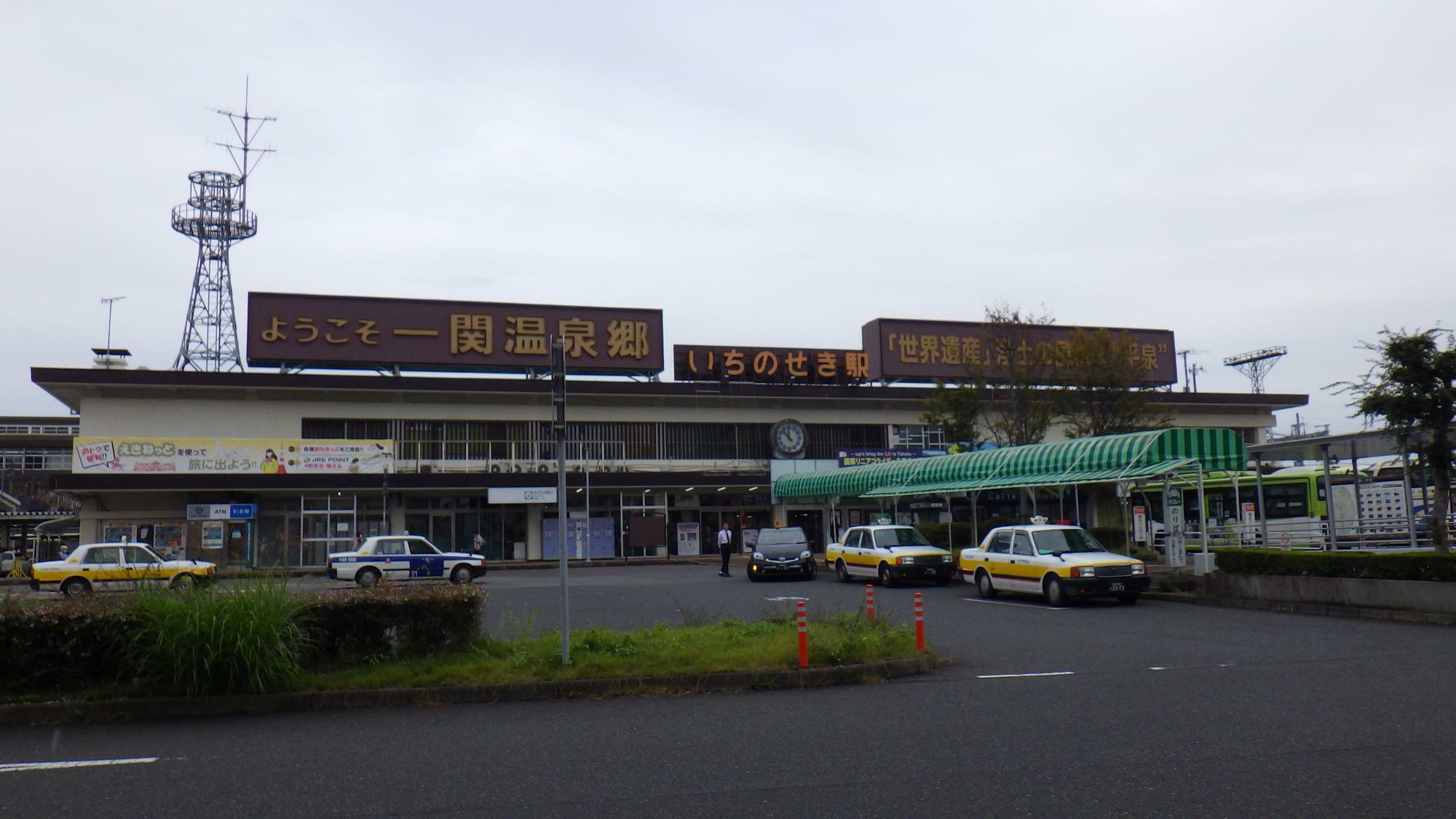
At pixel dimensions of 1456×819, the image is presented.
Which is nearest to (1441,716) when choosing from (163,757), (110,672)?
(163,757)

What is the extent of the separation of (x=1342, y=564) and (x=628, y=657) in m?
13.0

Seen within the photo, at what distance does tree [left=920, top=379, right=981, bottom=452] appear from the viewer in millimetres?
40000

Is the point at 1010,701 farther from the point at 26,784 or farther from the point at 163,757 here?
the point at 26,784

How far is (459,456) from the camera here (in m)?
42.0

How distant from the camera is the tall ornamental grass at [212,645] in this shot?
10227 millimetres

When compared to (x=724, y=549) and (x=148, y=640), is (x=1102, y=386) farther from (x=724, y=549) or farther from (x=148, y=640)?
(x=148, y=640)

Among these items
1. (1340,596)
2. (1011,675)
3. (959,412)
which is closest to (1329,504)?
(1340,596)

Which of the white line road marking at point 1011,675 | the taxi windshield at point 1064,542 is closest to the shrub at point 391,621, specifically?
the white line road marking at point 1011,675

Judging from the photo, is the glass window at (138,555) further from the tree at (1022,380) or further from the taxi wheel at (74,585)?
the tree at (1022,380)

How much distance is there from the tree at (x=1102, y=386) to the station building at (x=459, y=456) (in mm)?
5925

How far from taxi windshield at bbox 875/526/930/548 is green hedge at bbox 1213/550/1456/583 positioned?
7976 mm

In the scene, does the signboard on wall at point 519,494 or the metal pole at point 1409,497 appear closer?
the metal pole at point 1409,497

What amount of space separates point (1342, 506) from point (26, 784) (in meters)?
35.0

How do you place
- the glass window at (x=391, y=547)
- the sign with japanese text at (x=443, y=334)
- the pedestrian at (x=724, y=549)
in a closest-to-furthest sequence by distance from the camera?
the glass window at (x=391, y=547), the pedestrian at (x=724, y=549), the sign with japanese text at (x=443, y=334)
